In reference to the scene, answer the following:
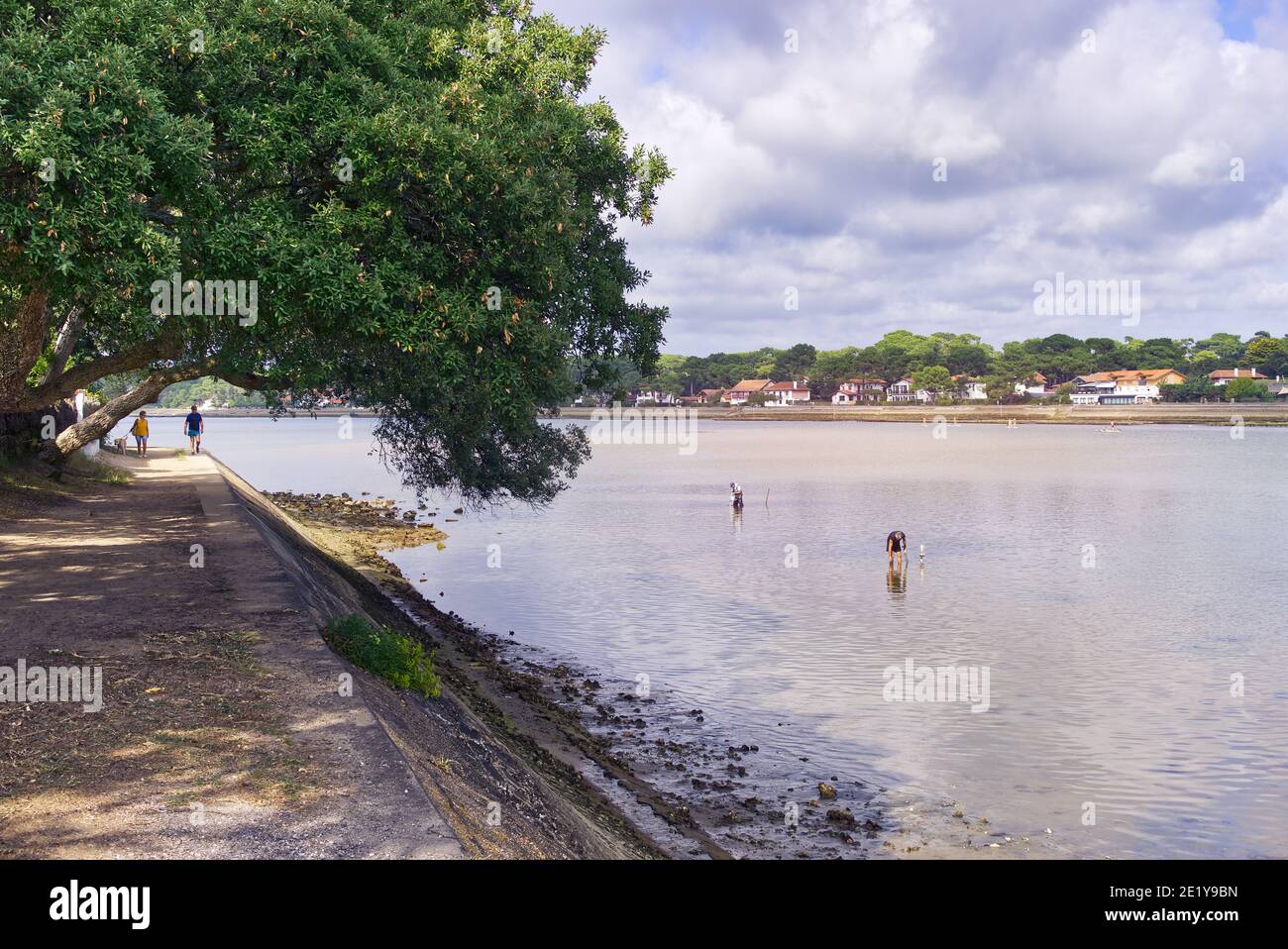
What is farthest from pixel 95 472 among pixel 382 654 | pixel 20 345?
pixel 382 654

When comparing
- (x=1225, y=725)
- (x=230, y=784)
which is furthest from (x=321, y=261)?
(x=1225, y=725)

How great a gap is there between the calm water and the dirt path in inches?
339

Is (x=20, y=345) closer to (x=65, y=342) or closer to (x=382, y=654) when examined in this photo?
(x=65, y=342)

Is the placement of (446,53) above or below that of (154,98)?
above

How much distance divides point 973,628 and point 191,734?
22.2 m

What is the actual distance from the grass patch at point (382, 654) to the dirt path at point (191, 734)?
0.38 metres

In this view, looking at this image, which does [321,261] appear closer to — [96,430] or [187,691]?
[187,691]

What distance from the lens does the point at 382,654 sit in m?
14.2

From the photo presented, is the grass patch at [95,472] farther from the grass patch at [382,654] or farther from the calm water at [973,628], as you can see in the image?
the grass patch at [382,654]

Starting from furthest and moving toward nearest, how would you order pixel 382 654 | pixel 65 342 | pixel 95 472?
1. pixel 95 472
2. pixel 65 342
3. pixel 382 654

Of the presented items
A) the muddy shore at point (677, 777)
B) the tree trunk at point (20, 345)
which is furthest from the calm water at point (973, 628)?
the tree trunk at point (20, 345)

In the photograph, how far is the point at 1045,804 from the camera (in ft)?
52.6

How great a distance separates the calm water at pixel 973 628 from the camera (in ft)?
56.1

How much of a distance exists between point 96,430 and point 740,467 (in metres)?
69.4
